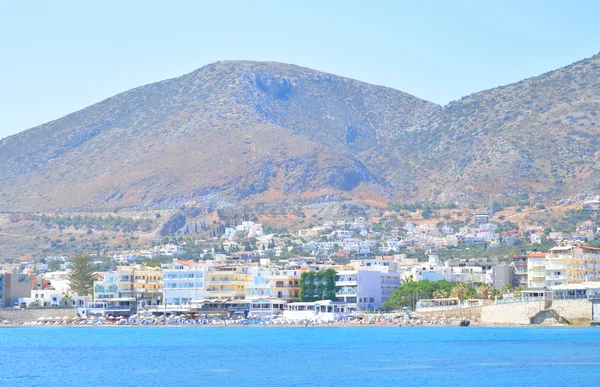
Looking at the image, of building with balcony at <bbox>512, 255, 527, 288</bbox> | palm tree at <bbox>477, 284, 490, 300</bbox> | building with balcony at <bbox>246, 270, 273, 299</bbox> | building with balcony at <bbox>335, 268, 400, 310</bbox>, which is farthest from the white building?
building with balcony at <bbox>512, 255, 527, 288</bbox>

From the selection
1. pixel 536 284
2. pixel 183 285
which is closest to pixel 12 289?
pixel 183 285

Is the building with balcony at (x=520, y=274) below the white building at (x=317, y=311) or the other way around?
the other way around

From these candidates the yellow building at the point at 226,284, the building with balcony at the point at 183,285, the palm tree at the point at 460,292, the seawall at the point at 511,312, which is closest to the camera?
the seawall at the point at 511,312

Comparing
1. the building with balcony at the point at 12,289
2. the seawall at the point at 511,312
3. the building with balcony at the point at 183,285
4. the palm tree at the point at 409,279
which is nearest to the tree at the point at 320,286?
the palm tree at the point at 409,279

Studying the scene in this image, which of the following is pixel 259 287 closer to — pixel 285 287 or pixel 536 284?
pixel 285 287

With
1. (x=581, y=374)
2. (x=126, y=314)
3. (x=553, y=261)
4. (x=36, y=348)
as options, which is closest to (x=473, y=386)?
(x=581, y=374)

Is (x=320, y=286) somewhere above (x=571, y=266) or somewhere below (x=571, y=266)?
below

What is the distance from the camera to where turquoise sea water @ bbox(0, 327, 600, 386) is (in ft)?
243

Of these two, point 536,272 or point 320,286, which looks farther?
point 320,286

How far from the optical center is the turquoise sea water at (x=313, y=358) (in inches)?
2921

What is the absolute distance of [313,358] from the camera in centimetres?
8806

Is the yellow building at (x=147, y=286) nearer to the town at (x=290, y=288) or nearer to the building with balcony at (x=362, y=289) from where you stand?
the town at (x=290, y=288)

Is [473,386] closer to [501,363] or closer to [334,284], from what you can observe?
[501,363]

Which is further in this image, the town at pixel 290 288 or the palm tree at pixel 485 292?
the palm tree at pixel 485 292
